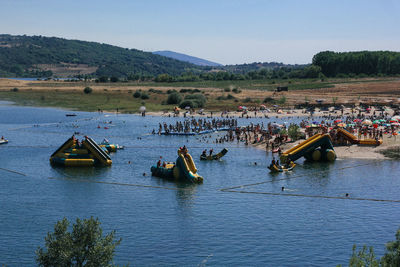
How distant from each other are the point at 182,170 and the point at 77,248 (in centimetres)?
3071

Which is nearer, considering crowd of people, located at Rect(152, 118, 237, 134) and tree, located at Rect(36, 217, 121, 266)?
tree, located at Rect(36, 217, 121, 266)

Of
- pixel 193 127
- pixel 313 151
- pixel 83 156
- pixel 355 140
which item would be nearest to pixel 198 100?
pixel 193 127

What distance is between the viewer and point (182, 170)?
55.1 m

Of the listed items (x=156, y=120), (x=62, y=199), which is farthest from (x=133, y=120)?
(x=62, y=199)

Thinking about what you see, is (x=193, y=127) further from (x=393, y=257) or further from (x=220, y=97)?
(x=393, y=257)

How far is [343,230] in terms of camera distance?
3997cm

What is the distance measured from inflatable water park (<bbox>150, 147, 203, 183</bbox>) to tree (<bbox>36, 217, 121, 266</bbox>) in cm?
2934

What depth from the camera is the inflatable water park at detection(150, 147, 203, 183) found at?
2141 inches

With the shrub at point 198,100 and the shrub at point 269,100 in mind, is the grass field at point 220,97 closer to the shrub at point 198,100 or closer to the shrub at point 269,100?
the shrub at point 269,100

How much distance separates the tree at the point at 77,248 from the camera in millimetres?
24375

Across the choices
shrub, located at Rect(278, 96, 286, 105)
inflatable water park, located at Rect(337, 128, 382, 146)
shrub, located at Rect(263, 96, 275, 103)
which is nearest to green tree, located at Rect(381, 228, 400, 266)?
inflatable water park, located at Rect(337, 128, 382, 146)

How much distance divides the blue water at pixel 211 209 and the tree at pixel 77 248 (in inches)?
365

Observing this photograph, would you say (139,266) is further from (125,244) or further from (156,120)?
(156,120)

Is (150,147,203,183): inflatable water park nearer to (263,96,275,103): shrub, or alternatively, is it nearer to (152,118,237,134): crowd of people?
(152,118,237,134): crowd of people
